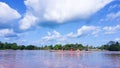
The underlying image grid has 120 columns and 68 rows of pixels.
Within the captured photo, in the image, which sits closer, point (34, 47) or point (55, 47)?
point (55, 47)

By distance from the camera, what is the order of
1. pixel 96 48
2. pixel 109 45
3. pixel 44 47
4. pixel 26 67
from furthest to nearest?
pixel 44 47, pixel 96 48, pixel 109 45, pixel 26 67

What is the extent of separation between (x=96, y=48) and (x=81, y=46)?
28996 millimetres

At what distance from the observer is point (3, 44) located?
14038cm

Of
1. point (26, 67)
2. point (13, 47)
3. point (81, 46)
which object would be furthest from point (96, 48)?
point (26, 67)

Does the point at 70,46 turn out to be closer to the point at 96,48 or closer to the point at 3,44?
the point at 96,48

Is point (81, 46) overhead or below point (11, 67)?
overhead

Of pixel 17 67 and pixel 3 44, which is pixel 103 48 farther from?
pixel 17 67

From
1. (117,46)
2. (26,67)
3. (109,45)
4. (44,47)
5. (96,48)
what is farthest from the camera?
(44,47)

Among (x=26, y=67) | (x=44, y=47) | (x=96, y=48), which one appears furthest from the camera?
(x=44, y=47)

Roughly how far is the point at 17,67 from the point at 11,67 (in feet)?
1.93

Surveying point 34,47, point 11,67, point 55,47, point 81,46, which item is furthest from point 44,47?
point 11,67

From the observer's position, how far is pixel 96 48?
162 metres

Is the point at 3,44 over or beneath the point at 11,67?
over

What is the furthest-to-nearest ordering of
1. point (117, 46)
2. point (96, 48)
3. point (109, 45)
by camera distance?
1. point (96, 48)
2. point (109, 45)
3. point (117, 46)
